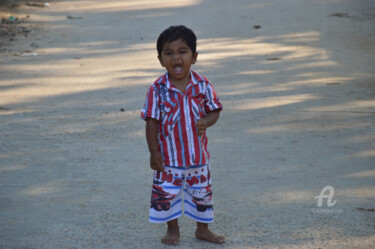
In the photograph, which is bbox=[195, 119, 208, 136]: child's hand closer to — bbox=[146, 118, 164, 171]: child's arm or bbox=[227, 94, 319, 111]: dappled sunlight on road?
bbox=[146, 118, 164, 171]: child's arm

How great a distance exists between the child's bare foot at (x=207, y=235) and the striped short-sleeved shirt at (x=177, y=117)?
1.29ft

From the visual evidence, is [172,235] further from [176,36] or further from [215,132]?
[215,132]

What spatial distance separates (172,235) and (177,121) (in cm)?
65

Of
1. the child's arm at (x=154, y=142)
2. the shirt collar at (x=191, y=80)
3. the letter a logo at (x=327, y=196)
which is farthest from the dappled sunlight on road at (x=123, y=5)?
the child's arm at (x=154, y=142)

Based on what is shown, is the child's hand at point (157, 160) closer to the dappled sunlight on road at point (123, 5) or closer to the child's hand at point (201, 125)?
the child's hand at point (201, 125)

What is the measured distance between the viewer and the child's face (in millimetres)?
3020

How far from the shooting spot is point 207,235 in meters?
3.23

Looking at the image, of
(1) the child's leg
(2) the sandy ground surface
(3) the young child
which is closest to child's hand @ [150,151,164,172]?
(3) the young child

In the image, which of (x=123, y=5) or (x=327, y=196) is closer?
(x=327, y=196)

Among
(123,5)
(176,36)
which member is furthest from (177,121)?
(123,5)

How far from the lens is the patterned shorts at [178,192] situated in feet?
10.2
